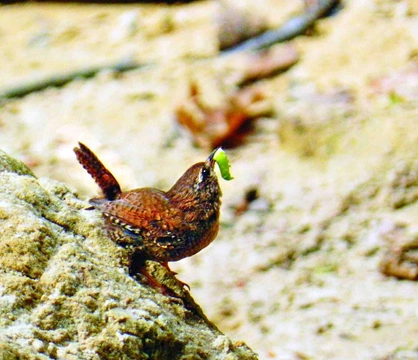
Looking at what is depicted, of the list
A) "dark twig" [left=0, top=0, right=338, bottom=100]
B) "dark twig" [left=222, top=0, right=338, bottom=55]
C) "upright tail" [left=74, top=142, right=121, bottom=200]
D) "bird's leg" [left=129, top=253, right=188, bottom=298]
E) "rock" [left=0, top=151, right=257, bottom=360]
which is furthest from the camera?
"dark twig" [left=222, top=0, right=338, bottom=55]

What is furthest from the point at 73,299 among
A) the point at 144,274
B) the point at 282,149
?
the point at 282,149

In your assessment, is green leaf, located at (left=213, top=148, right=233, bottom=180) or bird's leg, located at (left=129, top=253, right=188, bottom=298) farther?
green leaf, located at (left=213, top=148, right=233, bottom=180)

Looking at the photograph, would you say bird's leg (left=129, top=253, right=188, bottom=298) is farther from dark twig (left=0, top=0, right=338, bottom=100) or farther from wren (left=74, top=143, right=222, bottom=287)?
dark twig (left=0, top=0, right=338, bottom=100)

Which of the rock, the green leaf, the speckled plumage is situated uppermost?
the green leaf

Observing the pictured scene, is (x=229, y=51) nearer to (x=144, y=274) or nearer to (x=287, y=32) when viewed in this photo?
(x=287, y=32)

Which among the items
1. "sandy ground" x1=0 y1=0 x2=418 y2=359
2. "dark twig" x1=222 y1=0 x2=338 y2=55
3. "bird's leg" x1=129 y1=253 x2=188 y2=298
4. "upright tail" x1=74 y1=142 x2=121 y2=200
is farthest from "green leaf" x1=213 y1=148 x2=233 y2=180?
"dark twig" x1=222 y1=0 x2=338 y2=55

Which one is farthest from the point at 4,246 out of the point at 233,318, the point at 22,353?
the point at 233,318

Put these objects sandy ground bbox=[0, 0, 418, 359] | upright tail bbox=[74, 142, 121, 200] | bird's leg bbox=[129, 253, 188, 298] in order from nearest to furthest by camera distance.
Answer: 1. bird's leg bbox=[129, 253, 188, 298]
2. upright tail bbox=[74, 142, 121, 200]
3. sandy ground bbox=[0, 0, 418, 359]

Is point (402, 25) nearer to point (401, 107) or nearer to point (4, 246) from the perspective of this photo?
point (401, 107)
